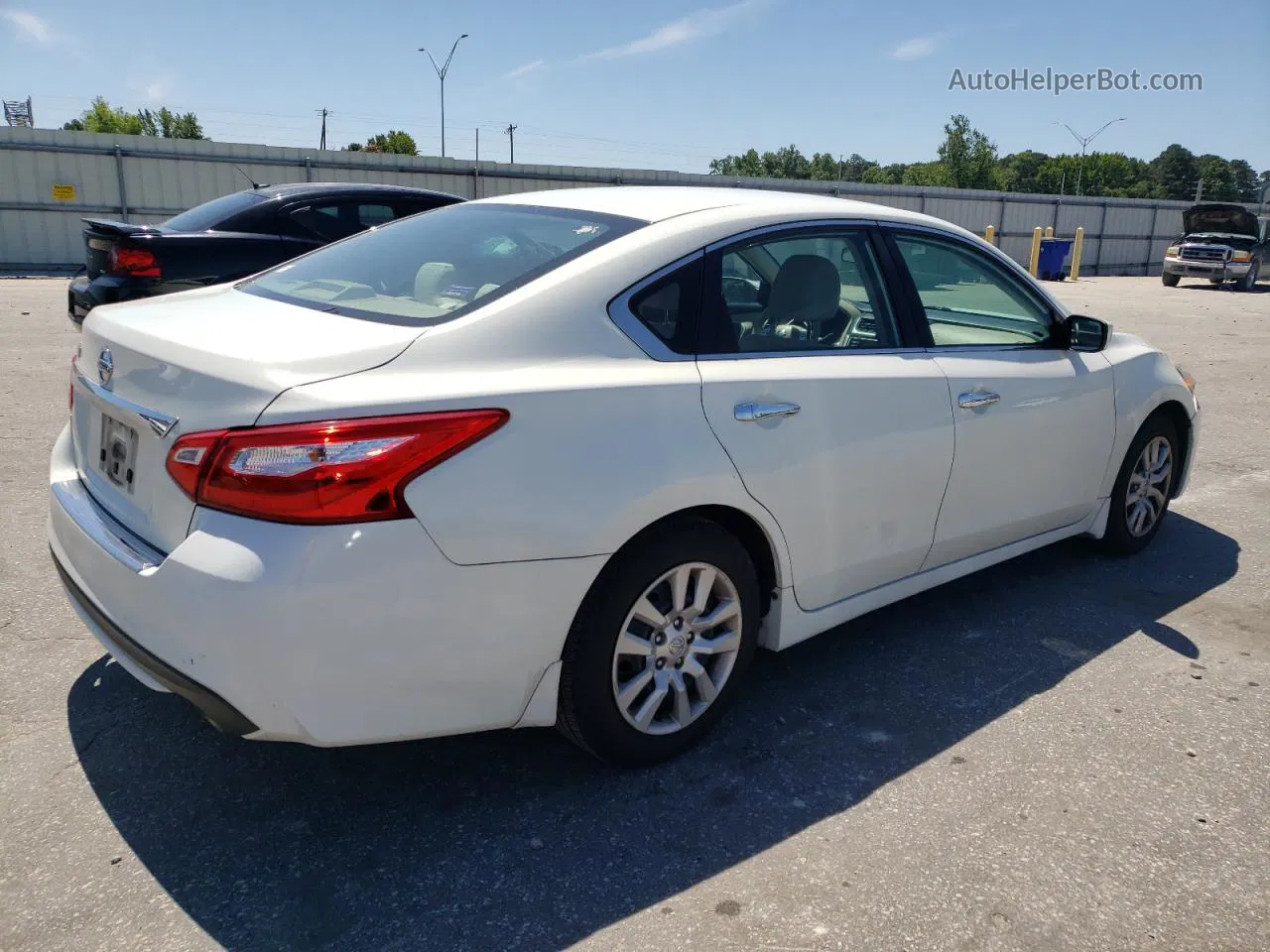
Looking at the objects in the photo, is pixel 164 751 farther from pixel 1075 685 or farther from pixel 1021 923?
pixel 1075 685

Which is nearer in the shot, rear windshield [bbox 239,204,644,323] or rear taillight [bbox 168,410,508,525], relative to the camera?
rear taillight [bbox 168,410,508,525]

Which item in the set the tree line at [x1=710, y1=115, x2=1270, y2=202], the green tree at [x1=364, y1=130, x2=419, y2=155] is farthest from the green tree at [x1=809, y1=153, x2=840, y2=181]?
the green tree at [x1=364, y1=130, x2=419, y2=155]

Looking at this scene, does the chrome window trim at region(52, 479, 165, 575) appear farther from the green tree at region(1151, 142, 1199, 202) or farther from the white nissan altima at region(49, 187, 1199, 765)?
the green tree at region(1151, 142, 1199, 202)

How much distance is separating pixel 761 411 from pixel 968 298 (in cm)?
147

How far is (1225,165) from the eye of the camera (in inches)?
5364

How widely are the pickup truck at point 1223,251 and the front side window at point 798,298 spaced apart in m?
26.9

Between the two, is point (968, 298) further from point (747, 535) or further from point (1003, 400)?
point (747, 535)

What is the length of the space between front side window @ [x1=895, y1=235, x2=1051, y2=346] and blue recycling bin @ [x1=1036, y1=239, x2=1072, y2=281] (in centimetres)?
2523

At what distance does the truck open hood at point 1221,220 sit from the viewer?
2648cm

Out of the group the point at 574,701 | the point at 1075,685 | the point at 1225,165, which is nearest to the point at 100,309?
the point at 574,701

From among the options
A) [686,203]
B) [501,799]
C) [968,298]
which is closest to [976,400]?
[968,298]

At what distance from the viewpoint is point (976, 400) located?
3.56 meters

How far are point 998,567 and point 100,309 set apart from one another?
3.81 metres

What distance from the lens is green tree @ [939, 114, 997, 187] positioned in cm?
8281
